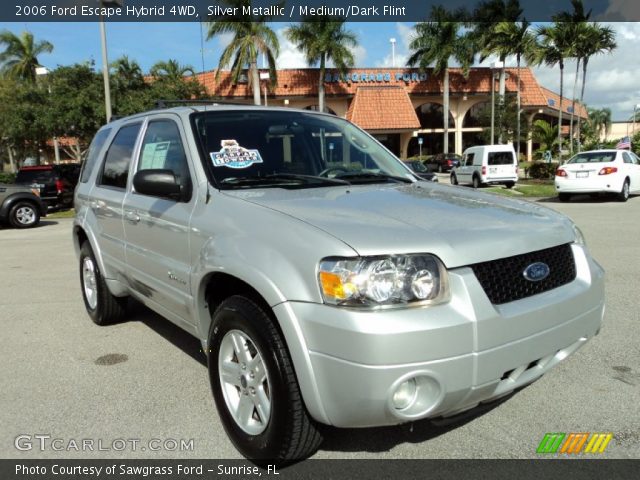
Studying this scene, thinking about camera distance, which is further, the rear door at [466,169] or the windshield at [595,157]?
the rear door at [466,169]

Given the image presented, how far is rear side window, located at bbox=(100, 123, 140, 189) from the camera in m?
4.39

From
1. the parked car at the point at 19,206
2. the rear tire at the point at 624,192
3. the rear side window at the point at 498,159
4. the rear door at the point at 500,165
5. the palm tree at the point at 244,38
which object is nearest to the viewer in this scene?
the parked car at the point at 19,206

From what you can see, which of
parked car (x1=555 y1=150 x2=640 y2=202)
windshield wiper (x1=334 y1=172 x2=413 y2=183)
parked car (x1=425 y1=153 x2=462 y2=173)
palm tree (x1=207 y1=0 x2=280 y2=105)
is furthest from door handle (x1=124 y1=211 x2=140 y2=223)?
parked car (x1=425 y1=153 x2=462 y2=173)

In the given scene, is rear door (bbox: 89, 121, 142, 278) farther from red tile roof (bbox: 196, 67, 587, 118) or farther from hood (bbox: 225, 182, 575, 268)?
red tile roof (bbox: 196, 67, 587, 118)

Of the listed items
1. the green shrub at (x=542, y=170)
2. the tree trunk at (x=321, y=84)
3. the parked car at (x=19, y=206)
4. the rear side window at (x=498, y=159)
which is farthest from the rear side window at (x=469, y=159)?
the tree trunk at (x=321, y=84)

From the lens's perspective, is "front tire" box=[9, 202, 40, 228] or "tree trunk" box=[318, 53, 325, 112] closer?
"front tire" box=[9, 202, 40, 228]

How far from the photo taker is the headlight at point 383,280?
231 centimetres

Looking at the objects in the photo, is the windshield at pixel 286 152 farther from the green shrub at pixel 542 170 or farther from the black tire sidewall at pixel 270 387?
the green shrub at pixel 542 170

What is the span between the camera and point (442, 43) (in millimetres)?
44250

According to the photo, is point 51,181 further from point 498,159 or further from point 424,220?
point 424,220

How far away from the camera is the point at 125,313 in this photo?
5316mm

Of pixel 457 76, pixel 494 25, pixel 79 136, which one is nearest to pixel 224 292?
pixel 79 136

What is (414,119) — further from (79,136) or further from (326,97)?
(79,136)

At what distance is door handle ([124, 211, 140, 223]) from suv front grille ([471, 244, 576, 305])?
249cm
